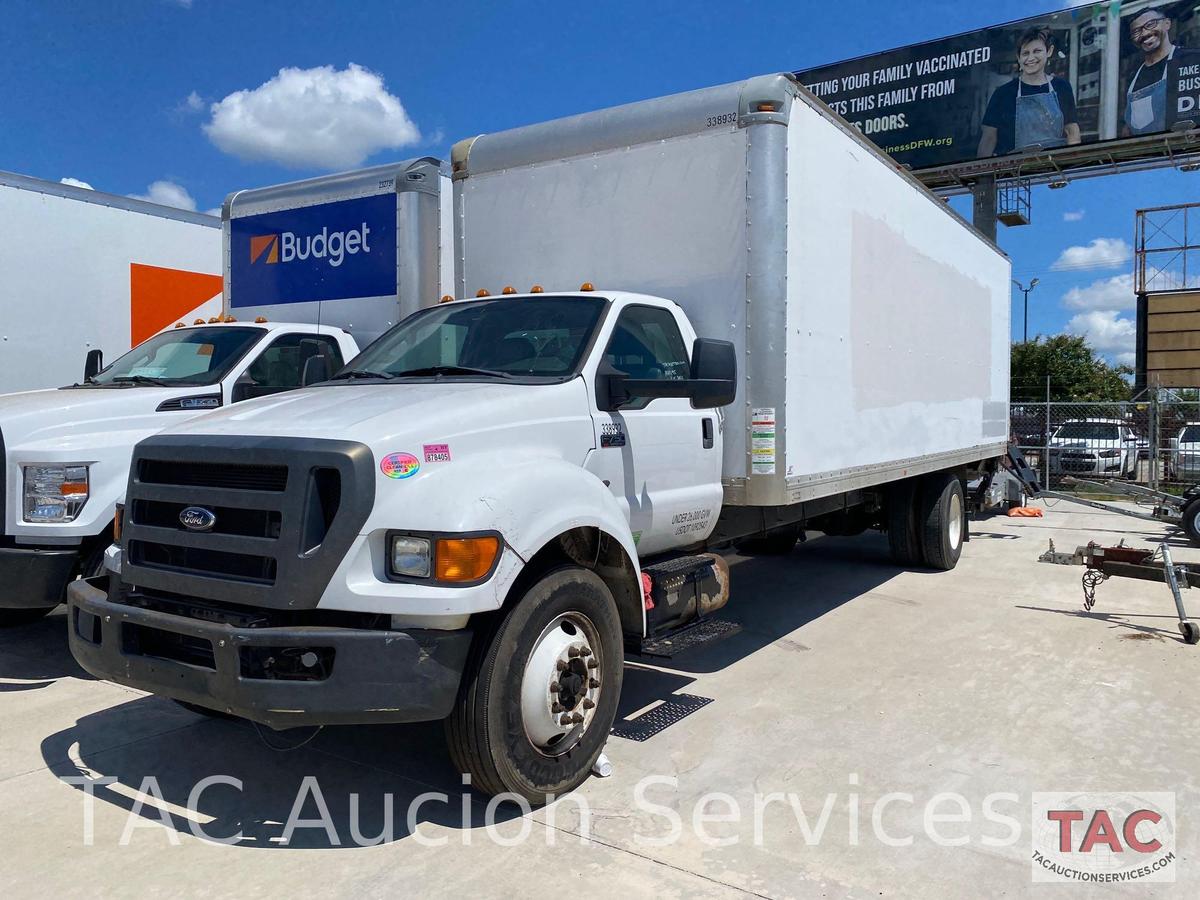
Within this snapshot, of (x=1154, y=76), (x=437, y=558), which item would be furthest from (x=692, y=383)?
(x=1154, y=76)

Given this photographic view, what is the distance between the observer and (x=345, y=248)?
7.93 m

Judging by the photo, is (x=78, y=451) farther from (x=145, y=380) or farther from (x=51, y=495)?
(x=145, y=380)

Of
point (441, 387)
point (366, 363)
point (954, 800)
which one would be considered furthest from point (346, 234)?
point (954, 800)

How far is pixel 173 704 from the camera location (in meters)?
5.33

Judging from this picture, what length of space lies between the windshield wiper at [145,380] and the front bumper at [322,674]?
3352 mm

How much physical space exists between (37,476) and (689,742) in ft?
13.0

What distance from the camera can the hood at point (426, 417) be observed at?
149 inches

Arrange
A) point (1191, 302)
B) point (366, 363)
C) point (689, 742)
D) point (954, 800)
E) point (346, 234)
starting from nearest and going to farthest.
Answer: point (954, 800) → point (689, 742) → point (366, 363) → point (346, 234) → point (1191, 302)

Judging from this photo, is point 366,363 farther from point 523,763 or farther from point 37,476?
point 523,763

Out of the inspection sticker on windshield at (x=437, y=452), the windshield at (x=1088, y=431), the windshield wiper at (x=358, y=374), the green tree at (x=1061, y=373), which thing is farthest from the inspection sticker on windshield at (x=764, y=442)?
the green tree at (x=1061, y=373)

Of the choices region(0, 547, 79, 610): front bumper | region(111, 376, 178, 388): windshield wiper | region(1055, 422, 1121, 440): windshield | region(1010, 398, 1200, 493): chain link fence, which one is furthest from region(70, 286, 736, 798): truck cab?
region(1055, 422, 1121, 440): windshield

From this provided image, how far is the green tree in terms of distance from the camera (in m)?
40.1

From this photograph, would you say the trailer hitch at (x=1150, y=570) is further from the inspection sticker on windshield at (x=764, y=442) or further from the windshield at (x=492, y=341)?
the windshield at (x=492, y=341)

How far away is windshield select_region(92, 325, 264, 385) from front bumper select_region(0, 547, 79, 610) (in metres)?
1.64
